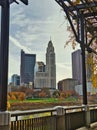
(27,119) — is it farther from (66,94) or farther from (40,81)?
(40,81)

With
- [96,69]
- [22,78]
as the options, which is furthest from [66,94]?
[96,69]

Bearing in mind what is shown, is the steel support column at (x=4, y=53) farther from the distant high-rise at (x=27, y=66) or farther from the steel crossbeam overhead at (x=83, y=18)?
the distant high-rise at (x=27, y=66)

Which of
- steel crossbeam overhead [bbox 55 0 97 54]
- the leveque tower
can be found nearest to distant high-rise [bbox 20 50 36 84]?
the leveque tower

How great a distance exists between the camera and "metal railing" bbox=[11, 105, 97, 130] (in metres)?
5.82

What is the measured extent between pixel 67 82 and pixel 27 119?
3795 inches

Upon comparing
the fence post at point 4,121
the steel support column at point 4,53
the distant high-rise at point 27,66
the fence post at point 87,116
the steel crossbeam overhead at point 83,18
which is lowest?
the fence post at point 87,116

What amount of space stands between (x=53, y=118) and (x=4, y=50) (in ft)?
9.26

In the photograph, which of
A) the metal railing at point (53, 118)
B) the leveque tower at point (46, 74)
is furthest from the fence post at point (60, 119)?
the leveque tower at point (46, 74)

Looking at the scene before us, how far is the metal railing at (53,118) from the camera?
5.82 meters

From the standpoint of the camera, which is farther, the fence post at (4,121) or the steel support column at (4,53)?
the steel support column at (4,53)

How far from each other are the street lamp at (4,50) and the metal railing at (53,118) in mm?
411

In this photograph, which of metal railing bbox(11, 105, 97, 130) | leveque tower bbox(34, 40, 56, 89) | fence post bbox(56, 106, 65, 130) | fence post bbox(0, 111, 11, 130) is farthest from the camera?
leveque tower bbox(34, 40, 56, 89)

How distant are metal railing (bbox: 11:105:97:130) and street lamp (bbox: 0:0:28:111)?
411mm

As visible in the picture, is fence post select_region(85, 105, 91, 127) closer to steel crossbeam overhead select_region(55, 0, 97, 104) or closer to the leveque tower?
steel crossbeam overhead select_region(55, 0, 97, 104)
